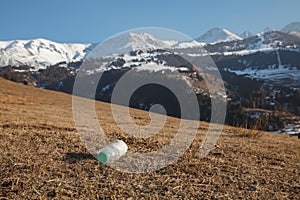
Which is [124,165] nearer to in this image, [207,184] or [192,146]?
[207,184]

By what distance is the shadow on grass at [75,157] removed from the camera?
653cm

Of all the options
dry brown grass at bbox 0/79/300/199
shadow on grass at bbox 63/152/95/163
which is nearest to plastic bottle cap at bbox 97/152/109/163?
dry brown grass at bbox 0/79/300/199

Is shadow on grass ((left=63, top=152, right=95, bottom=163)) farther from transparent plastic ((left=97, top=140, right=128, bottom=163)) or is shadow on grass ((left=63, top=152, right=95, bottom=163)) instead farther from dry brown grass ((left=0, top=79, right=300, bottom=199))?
transparent plastic ((left=97, top=140, right=128, bottom=163))

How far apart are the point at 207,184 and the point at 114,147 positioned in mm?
2394

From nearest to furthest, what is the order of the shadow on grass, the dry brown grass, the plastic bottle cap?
the dry brown grass → the plastic bottle cap → the shadow on grass

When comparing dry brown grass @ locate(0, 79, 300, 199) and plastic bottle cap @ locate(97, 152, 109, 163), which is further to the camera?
plastic bottle cap @ locate(97, 152, 109, 163)

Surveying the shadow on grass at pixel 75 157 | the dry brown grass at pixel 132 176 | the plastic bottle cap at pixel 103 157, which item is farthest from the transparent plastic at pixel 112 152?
the shadow on grass at pixel 75 157

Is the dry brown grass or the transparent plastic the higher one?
the transparent plastic

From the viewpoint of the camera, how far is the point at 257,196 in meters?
5.23

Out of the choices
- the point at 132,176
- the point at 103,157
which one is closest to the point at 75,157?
the point at 103,157

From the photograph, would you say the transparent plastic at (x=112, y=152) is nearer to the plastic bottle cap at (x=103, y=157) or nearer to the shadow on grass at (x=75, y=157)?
the plastic bottle cap at (x=103, y=157)

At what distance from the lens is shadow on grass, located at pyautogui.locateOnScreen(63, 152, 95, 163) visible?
6534 millimetres

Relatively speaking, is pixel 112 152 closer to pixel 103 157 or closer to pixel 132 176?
pixel 103 157

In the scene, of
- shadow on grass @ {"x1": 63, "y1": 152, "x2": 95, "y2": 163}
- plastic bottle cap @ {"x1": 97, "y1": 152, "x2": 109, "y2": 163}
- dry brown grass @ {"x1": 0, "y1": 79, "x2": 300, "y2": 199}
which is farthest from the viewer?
shadow on grass @ {"x1": 63, "y1": 152, "x2": 95, "y2": 163}
